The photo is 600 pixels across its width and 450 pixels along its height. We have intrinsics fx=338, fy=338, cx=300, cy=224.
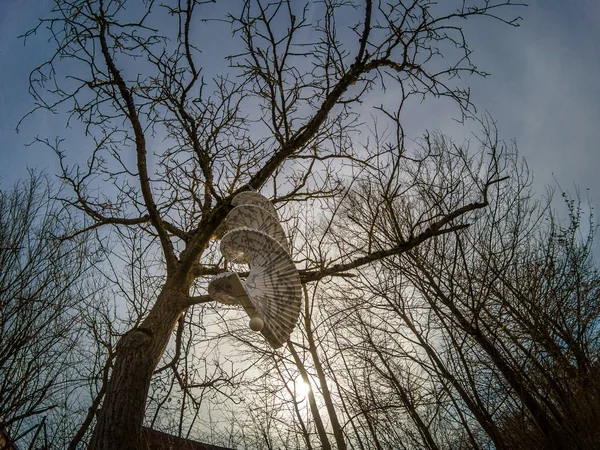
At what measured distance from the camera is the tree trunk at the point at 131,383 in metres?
2.24

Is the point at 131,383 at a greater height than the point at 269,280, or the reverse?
the point at 269,280

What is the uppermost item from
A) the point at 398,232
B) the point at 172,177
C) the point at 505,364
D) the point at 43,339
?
the point at 172,177

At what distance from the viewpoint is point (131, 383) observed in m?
2.47

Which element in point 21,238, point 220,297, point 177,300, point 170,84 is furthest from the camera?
point 21,238

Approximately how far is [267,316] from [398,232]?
1144mm

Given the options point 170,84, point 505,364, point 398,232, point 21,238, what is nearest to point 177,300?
point 398,232

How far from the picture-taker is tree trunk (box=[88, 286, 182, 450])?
2242 millimetres

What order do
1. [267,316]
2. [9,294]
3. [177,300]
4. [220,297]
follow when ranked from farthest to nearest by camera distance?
[9,294] < [177,300] < [267,316] < [220,297]

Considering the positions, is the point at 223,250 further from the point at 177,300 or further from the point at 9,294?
the point at 9,294

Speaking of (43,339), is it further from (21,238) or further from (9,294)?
(21,238)

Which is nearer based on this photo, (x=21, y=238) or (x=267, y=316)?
(x=267, y=316)

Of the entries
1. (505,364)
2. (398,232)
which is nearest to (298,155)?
(398,232)

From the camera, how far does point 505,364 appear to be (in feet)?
8.93

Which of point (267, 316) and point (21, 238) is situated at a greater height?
point (21, 238)
